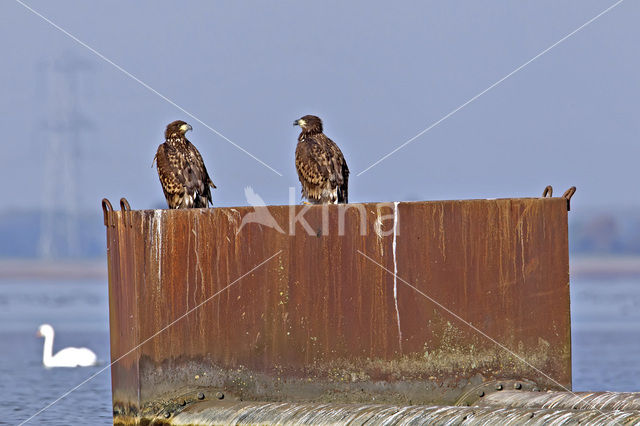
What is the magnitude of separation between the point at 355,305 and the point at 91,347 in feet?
84.0

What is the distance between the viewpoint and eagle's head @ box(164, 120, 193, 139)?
41.9 ft

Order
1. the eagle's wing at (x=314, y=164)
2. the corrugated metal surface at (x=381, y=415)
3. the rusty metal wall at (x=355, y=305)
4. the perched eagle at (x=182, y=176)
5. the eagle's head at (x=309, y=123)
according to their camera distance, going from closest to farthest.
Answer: the corrugated metal surface at (x=381, y=415) < the rusty metal wall at (x=355, y=305) < the perched eagle at (x=182, y=176) < the eagle's wing at (x=314, y=164) < the eagle's head at (x=309, y=123)

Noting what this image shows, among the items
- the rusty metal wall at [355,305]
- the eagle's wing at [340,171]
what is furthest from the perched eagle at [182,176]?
the rusty metal wall at [355,305]

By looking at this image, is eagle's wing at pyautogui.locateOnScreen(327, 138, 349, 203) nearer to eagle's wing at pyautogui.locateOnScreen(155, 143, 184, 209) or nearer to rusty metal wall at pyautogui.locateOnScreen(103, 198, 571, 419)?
eagle's wing at pyautogui.locateOnScreen(155, 143, 184, 209)

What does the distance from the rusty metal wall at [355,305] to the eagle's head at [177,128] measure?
343 cm

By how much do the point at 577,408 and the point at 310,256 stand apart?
2.37 m

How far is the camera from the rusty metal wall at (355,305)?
361 inches

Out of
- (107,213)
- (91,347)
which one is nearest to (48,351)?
(91,347)

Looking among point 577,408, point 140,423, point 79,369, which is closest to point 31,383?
point 79,369

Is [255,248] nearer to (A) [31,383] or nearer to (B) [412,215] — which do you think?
(B) [412,215]

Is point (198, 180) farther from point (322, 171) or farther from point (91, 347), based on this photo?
point (91, 347)

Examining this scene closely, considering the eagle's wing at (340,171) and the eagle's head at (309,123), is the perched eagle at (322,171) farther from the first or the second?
the eagle's head at (309,123)

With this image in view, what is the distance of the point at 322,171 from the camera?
12.7m

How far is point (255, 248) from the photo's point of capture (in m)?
9.44
